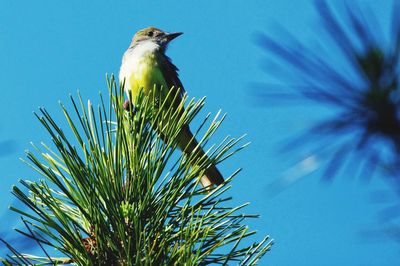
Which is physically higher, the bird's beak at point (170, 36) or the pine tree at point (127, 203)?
the bird's beak at point (170, 36)

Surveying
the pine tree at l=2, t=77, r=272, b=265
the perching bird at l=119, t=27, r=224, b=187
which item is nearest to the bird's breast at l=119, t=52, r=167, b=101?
the perching bird at l=119, t=27, r=224, b=187

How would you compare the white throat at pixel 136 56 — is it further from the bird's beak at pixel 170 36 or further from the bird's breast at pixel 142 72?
the bird's beak at pixel 170 36

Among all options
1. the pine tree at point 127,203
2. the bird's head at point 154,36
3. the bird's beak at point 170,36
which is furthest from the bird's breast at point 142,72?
the pine tree at point 127,203

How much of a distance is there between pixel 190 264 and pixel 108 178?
52cm

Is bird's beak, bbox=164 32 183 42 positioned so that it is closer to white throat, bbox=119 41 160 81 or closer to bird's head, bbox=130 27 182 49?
bird's head, bbox=130 27 182 49

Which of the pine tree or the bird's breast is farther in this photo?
the bird's breast

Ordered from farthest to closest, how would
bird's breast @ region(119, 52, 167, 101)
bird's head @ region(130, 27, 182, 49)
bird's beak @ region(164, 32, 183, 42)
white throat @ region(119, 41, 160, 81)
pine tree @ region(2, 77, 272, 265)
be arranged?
1. bird's beak @ region(164, 32, 183, 42)
2. bird's head @ region(130, 27, 182, 49)
3. white throat @ region(119, 41, 160, 81)
4. bird's breast @ region(119, 52, 167, 101)
5. pine tree @ region(2, 77, 272, 265)

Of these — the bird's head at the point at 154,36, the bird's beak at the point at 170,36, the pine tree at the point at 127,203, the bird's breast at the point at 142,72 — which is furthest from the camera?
the bird's beak at the point at 170,36

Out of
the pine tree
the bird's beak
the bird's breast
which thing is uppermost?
the bird's beak

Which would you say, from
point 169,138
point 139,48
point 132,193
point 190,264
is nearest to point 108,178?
point 132,193

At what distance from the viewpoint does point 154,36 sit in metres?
8.28

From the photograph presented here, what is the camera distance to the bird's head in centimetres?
813

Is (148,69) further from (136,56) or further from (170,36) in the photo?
(170,36)

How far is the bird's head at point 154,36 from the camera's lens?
813 centimetres
